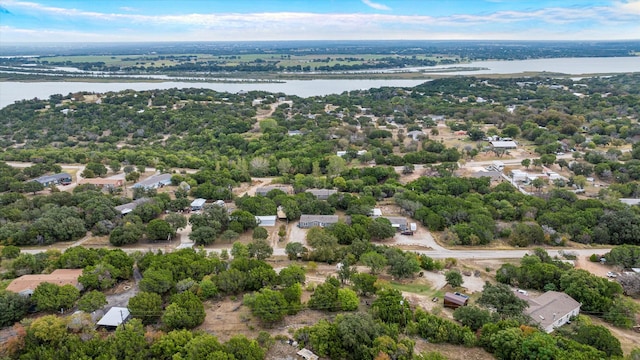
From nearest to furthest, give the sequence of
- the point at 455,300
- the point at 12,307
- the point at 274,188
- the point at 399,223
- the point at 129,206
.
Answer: the point at 12,307 < the point at 455,300 < the point at 399,223 < the point at 129,206 < the point at 274,188

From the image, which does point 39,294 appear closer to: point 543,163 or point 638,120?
point 543,163

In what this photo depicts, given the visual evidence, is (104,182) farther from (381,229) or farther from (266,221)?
(381,229)

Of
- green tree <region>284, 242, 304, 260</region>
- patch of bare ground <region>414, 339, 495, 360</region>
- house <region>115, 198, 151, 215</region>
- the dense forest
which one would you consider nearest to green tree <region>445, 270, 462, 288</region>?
the dense forest

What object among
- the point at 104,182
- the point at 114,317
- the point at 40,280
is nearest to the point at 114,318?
the point at 114,317

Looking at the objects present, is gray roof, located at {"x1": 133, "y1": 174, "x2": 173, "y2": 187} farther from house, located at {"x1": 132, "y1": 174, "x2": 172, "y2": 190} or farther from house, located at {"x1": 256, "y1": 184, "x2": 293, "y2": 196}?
house, located at {"x1": 256, "y1": 184, "x2": 293, "y2": 196}

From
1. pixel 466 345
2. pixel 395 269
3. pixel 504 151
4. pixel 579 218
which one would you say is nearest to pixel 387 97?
pixel 504 151
